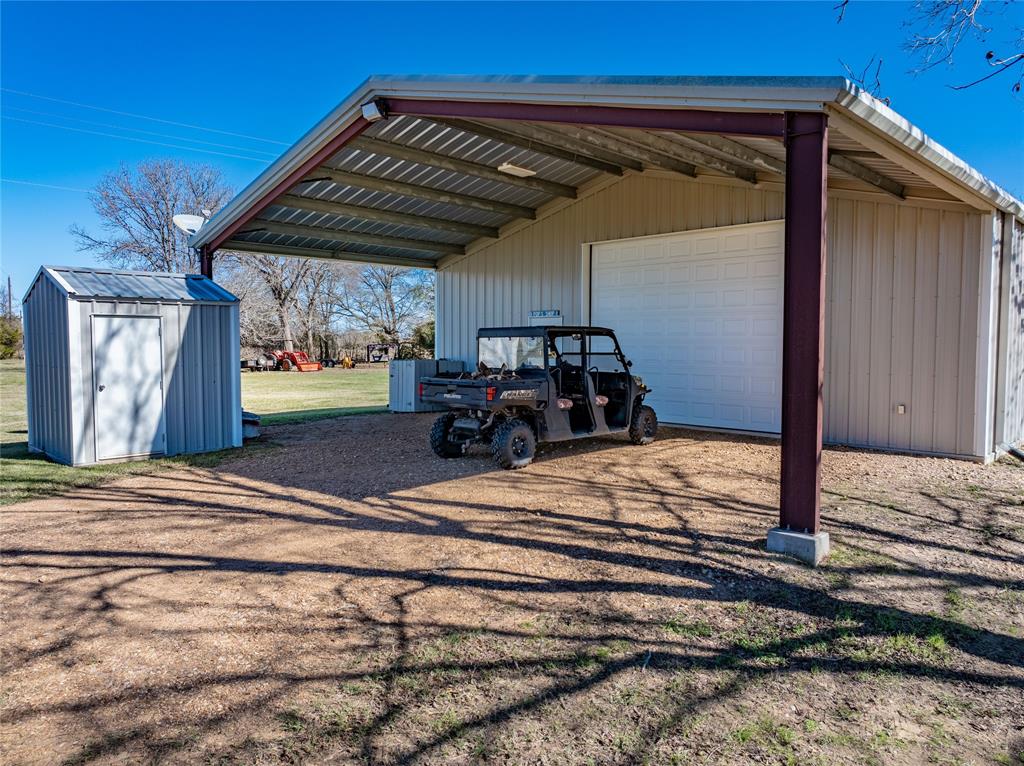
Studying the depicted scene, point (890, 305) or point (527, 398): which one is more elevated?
point (890, 305)

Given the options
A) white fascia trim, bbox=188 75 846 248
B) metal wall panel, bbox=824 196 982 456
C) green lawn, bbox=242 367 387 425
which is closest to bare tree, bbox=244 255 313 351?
green lawn, bbox=242 367 387 425

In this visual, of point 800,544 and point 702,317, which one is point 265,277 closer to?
point 702,317

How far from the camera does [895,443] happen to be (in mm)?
8094

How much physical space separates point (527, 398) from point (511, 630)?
4.16 metres

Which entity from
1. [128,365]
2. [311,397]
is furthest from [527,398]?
[311,397]

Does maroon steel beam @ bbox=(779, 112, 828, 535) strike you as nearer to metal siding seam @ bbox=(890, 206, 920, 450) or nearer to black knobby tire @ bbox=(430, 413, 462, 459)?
black knobby tire @ bbox=(430, 413, 462, 459)

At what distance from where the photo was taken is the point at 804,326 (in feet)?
13.7

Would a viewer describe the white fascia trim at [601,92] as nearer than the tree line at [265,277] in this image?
Yes

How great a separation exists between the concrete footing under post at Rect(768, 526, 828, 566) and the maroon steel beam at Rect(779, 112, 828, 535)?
2.5 inches

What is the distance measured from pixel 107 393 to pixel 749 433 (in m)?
8.43

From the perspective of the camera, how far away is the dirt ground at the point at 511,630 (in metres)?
2.29

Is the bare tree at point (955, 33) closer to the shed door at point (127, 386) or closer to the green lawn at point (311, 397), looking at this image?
the shed door at point (127, 386)

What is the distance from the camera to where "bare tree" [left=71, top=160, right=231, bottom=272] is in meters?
30.6

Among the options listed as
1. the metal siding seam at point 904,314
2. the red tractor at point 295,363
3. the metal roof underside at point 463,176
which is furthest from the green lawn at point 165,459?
the metal siding seam at point 904,314
